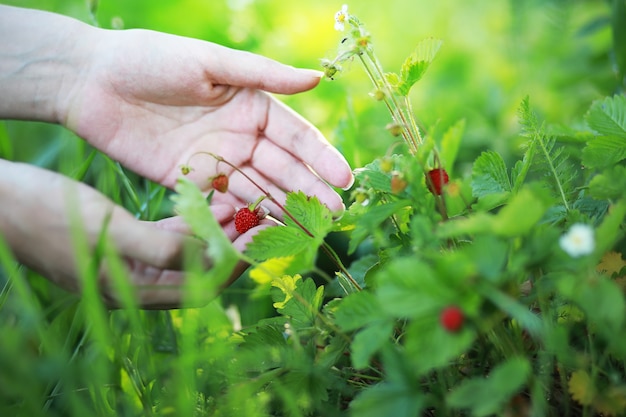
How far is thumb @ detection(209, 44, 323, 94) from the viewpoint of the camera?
1.32 metres

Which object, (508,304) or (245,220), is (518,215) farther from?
(245,220)

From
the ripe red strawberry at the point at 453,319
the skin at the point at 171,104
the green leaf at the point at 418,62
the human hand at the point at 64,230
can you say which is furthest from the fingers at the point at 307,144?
the ripe red strawberry at the point at 453,319

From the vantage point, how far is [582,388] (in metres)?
0.81

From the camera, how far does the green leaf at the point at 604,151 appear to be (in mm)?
1044

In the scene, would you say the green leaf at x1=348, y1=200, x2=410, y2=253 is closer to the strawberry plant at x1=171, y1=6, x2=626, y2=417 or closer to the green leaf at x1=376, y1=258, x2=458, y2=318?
the strawberry plant at x1=171, y1=6, x2=626, y2=417

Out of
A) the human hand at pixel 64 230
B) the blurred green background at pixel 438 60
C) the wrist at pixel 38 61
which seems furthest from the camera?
the blurred green background at pixel 438 60

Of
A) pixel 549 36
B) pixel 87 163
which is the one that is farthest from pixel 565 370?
pixel 549 36

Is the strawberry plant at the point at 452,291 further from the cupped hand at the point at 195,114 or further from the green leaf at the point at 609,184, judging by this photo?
the cupped hand at the point at 195,114

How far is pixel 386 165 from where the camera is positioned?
2.87 ft

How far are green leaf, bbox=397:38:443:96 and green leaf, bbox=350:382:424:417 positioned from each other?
492mm

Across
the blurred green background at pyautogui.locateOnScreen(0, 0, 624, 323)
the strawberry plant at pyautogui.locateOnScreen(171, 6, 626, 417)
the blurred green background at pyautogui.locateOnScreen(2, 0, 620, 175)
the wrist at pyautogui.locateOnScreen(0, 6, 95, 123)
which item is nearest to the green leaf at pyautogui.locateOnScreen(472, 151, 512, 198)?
the strawberry plant at pyautogui.locateOnScreen(171, 6, 626, 417)

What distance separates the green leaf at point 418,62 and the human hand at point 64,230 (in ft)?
1.37

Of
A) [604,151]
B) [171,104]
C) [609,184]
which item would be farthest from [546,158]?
[171,104]

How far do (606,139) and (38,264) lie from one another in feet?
3.09
